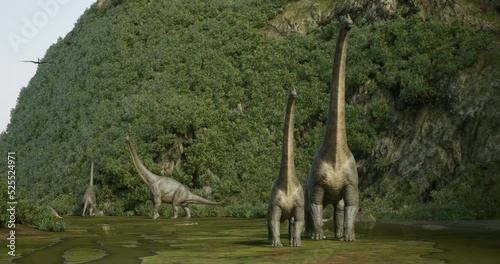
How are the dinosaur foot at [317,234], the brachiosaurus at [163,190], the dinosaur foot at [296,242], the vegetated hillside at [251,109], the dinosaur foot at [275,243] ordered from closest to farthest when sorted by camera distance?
the dinosaur foot at [296,242] → the dinosaur foot at [275,243] → the dinosaur foot at [317,234] → the vegetated hillside at [251,109] → the brachiosaurus at [163,190]

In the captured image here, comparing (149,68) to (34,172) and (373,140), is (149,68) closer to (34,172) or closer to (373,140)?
(34,172)

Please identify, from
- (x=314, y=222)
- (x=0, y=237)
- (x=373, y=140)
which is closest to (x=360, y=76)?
(x=373, y=140)

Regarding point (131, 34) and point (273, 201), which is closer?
point (273, 201)

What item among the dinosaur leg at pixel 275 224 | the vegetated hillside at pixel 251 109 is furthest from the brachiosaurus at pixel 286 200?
the vegetated hillside at pixel 251 109

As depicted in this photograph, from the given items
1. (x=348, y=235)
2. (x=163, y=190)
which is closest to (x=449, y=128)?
(x=163, y=190)

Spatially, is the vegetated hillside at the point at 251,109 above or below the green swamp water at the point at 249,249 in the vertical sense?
above

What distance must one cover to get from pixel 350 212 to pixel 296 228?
1.45 metres

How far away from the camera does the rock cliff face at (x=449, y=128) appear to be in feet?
75.0

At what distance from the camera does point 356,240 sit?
11531mm

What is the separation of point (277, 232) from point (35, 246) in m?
3.77

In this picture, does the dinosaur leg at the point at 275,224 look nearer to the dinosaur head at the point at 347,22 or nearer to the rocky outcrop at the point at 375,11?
the dinosaur head at the point at 347,22

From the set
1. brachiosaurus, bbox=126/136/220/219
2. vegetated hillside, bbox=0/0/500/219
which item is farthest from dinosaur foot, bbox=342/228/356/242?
brachiosaurus, bbox=126/136/220/219

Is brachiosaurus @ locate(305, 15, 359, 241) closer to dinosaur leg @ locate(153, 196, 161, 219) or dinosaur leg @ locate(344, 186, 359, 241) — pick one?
dinosaur leg @ locate(344, 186, 359, 241)

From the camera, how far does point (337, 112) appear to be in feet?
36.7
